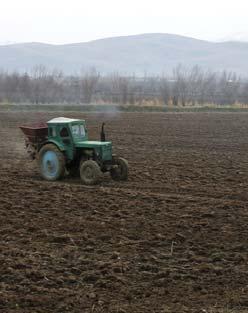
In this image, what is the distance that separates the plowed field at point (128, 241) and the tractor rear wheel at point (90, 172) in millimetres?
218

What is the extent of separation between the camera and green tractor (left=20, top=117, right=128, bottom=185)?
12336 millimetres

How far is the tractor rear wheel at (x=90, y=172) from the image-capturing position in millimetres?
12117

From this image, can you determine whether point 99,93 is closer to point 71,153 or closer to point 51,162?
point 51,162

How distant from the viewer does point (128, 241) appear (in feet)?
26.4

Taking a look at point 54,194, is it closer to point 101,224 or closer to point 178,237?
point 101,224

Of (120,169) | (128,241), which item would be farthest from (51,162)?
(128,241)

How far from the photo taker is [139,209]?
10016 millimetres

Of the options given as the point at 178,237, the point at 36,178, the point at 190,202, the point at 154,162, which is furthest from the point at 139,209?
the point at 154,162

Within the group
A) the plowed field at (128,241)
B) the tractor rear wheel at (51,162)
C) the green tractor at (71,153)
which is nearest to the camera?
the plowed field at (128,241)

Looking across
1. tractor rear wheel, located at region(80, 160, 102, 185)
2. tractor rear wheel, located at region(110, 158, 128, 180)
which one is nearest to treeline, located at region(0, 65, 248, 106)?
tractor rear wheel, located at region(110, 158, 128, 180)

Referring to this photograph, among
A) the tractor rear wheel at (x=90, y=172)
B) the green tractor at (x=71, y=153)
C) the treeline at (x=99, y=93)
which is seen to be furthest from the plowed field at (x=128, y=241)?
the treeline at (x=99, y=93)

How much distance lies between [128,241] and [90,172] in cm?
436

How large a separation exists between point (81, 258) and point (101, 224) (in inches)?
66.7

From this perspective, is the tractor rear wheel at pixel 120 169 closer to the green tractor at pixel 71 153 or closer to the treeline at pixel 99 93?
the green tractor at pixel 71 153
